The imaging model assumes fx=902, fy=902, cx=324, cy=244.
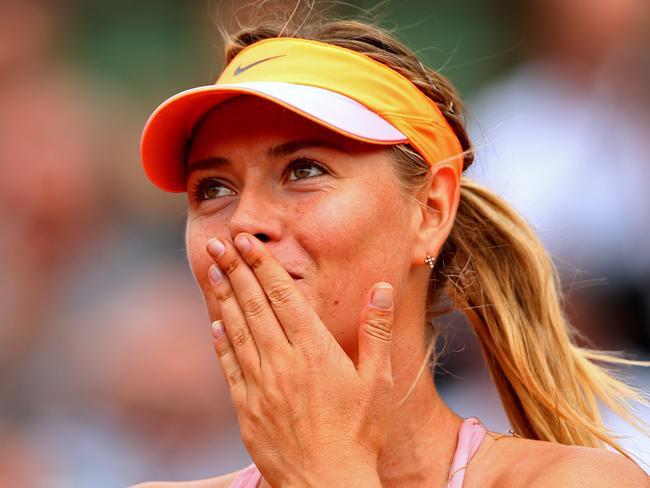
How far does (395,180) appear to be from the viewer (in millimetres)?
2150

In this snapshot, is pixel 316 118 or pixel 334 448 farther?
pixel 316 118

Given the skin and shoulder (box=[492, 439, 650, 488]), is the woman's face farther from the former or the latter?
shoulder (box=[492, 439, 650, 488])

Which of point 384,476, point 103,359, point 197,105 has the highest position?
point 197,105

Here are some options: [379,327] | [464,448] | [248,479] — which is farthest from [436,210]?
[248,479]

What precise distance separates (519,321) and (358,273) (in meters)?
0.67

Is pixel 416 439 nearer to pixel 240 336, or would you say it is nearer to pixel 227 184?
pixel 240 336

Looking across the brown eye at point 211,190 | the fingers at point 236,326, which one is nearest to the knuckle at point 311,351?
the fingers at point 236,326

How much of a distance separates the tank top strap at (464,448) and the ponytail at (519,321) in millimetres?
219

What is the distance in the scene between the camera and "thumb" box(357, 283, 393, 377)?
1928 millimetres

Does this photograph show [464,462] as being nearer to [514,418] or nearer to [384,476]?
[384,476]

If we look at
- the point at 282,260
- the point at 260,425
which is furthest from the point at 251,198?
the point at 260,425

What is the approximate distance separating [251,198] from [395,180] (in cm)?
35

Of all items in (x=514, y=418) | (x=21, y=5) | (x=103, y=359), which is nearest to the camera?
(x=514, y=418)

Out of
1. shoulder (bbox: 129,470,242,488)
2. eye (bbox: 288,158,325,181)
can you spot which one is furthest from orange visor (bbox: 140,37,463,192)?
shoulder (bbox: 129,470,242,488)
